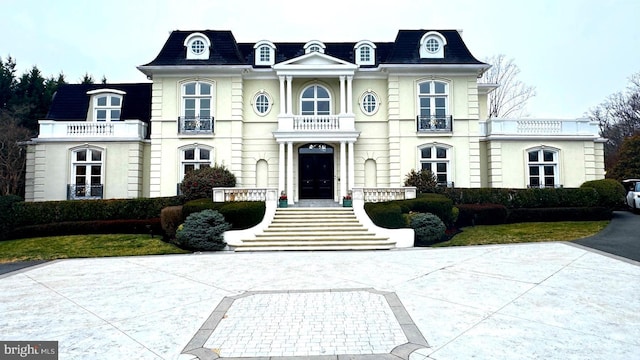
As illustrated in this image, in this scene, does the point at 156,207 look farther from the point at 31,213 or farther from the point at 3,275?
the point at 3,275

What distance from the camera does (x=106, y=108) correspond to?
67.4ft

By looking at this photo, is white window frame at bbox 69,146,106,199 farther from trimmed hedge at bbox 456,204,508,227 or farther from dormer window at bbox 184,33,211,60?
trimmed hedge at bbox 456,204,508,227

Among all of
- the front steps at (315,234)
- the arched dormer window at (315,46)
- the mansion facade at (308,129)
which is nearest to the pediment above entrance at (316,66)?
the mansion facade at (308,129)

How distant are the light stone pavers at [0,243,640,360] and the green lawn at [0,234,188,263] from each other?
2.03 m

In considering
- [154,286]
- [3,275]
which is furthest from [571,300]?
[3,275]

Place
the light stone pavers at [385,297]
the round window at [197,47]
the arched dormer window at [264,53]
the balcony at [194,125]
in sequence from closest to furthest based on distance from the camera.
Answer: the light stone pavers at [385,297] → the balcony at [194,125] → the round window at [197,47] → the arched dormer window at [264,53]

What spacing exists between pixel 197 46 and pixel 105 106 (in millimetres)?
6884

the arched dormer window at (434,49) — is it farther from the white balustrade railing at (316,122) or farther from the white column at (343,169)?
the white column at (343,169)

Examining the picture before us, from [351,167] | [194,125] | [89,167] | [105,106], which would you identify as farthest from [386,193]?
[105,106]

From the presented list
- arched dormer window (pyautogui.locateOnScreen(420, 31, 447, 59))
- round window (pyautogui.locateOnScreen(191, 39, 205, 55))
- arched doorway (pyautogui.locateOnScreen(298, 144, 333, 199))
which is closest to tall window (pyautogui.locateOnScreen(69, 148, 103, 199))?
round window (pyautogui.locateOnScreen(191, 39, 205, 55))

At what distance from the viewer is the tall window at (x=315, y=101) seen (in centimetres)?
1970

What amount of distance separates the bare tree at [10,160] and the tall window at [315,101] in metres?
19.1

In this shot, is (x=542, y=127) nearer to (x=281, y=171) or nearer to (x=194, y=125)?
(x=281, y=171)

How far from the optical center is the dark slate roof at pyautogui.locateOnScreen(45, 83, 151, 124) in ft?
67.0
